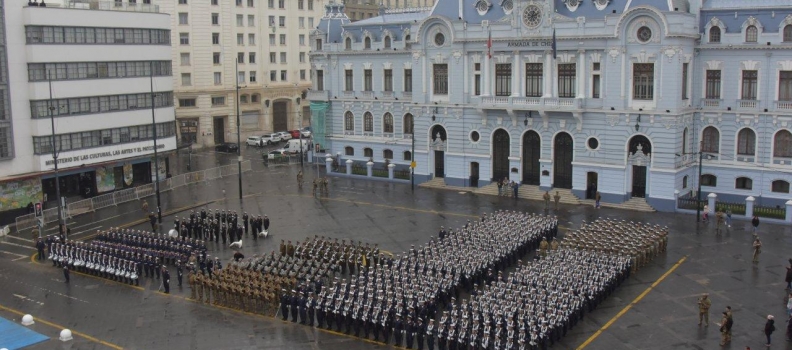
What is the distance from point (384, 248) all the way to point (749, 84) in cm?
2622

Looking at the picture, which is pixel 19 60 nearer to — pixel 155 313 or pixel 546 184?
pixel 155 313

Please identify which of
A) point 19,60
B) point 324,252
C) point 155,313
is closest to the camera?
point 155,313

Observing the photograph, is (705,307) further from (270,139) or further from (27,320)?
(270,139)

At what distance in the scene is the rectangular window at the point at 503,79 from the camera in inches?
2270

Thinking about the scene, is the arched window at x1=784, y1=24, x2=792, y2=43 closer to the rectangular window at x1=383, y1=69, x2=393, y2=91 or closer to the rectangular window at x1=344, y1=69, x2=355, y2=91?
the rectangular window at x1=383, y1=69, x2=393, y2=91

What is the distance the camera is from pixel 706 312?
31734 millimetres

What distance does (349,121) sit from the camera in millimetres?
69938

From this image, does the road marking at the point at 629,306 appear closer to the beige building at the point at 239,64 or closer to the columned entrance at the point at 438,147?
the columned entrance at the point at 438,147

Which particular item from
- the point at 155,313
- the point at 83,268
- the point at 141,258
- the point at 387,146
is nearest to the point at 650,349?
the point at 155,313

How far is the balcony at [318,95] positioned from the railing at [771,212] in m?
36.1

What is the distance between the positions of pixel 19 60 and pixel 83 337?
26705 millimetres

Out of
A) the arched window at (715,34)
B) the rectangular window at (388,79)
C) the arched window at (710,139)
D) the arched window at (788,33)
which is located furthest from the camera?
the rectangular window at (388,79)

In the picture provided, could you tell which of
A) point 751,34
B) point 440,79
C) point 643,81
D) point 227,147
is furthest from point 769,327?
point 227,147

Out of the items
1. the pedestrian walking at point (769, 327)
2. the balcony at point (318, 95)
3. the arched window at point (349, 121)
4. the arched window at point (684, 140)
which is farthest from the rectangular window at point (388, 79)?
the pedestrian walking at point (769, 327)
